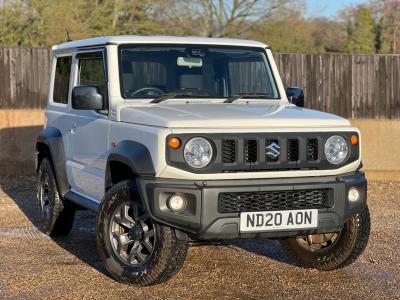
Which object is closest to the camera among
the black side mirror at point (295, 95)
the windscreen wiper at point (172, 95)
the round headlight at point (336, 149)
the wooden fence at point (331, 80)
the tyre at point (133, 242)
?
the tyre at point (133, 242)

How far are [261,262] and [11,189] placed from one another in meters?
5.68

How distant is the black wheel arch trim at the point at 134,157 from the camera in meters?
5.25

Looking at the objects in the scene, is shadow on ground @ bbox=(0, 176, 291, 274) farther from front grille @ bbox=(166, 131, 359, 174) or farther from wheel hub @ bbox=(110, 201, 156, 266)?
front grille @ bbox=(166, 131, 359, 174)

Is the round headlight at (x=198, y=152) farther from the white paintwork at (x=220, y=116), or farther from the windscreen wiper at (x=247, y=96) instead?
the windscreen wiper at (x=247, y=96)

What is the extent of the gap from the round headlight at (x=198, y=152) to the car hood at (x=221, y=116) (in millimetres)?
113

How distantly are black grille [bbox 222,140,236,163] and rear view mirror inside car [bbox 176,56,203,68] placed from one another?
1.45 meters

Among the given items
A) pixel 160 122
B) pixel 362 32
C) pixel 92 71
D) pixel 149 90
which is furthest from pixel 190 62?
pixel 362 32

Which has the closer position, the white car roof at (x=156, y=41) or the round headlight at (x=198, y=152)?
the round headlight at (x=198, y=152)

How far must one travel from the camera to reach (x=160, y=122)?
5289 millimetres

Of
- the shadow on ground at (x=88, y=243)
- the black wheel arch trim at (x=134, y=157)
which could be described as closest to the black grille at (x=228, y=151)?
the black wheel arch trim at (x=134, y=157)

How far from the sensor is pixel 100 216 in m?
5.75

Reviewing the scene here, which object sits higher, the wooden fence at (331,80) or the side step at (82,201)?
the wooden fence at (331,80)

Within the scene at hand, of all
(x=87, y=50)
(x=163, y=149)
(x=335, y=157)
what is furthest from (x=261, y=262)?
(x=87, y=50)

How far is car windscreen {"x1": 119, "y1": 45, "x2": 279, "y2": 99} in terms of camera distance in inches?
248
